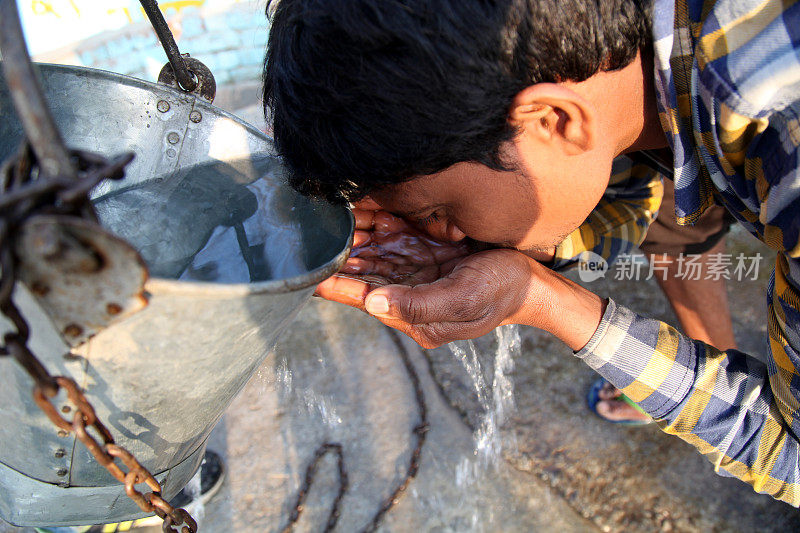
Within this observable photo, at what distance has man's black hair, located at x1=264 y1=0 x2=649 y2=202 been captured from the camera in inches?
34.8

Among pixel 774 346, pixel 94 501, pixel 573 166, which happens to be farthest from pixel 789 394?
pixel 94 501

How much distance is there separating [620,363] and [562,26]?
746 millimetres

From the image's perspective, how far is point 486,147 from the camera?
41.1 inches

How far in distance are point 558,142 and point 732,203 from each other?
427 mm

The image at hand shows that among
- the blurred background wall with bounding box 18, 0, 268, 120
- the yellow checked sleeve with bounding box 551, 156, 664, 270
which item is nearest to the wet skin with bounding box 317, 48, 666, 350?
the yellow checked sleeve with bounding box 551, 156, 664, 270

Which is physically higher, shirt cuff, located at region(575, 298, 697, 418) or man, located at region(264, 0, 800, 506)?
man, located at region(264, 0, 800, 506)

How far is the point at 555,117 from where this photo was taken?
3.45ft

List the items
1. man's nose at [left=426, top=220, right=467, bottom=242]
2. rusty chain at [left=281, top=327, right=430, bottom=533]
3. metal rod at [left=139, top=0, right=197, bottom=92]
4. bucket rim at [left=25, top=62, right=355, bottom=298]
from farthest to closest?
rusty chain at [left=281, top=327, right=430, bottom=533]
man's nose at [left=426, top=220, right=467, bottom=242]
metal rod at [left=139, top=0, right=197, bottom=92]
bucket rim at [left=25, top=62, right=355, bottom=298]

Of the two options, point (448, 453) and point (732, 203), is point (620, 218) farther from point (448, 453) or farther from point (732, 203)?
point (448, 453)

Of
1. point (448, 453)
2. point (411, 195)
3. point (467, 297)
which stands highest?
point (411, 195)

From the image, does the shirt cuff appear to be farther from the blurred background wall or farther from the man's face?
the blurred background wall

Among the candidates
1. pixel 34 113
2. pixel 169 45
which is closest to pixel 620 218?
pixel 169 45

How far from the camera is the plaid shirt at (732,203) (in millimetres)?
896

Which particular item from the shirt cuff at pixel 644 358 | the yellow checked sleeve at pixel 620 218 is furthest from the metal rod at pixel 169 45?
the yellow checked sleeve at pixel 620 218
